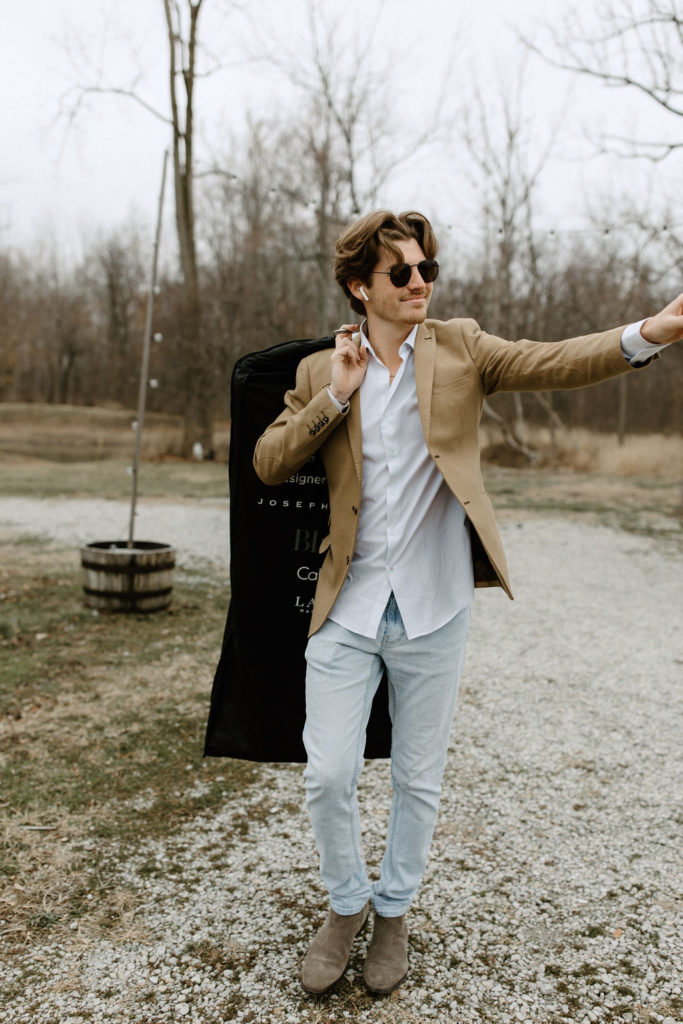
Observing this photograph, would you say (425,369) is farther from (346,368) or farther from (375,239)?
(375,239)

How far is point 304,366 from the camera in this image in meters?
2.58

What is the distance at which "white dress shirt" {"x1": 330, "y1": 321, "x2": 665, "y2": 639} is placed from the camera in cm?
236

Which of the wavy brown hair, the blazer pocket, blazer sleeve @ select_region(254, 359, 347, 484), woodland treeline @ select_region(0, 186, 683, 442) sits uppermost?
woodland treeline @ select_region(0, 186, 683, 442)

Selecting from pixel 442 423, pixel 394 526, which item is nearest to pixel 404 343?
pixel 442 423

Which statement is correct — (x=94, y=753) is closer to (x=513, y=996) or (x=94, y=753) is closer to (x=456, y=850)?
(x=456, y=850)

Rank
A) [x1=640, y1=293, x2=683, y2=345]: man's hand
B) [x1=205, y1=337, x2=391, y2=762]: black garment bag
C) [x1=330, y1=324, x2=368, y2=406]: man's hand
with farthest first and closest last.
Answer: [x1=205, y1=337, x2=391, y2=762]: black garment bag < [x1=330, y1=324, x2=368, y2=406]: man's hand < [x1=640, y1=293, x2=683, y2=345]: man's hand

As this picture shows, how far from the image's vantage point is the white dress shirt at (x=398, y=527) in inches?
92.8

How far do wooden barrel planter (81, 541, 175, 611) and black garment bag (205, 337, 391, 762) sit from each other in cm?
427

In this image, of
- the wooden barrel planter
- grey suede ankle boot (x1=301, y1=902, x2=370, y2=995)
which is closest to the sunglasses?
grey suede ankle boot (x1=301, y1=902, x2=370, y2=995)

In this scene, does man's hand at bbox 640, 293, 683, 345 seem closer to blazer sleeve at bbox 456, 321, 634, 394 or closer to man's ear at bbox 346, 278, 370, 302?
blazer sleeve at bbox 456, 321, 634, 394

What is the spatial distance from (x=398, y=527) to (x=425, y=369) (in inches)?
17.9

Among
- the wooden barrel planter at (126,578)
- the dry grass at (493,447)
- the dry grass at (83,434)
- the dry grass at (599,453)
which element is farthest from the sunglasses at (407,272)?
the dry grass at (83,434)

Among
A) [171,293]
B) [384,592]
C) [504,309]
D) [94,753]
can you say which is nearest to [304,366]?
[384,592]

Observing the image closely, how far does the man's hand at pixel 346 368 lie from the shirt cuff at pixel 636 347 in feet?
2.29
